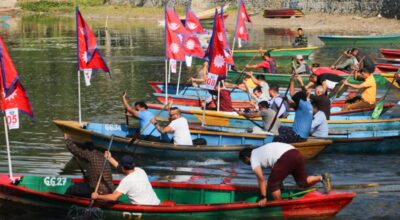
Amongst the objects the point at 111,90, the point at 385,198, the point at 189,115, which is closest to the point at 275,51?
the point at 111,90

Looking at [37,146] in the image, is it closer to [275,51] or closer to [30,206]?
[30,206]

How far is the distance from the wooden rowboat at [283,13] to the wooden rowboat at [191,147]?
5407 cm

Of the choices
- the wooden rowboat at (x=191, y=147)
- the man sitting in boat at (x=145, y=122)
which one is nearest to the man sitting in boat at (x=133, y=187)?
the wooden rowboat at (x=191, y=147)

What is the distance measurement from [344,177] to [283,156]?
4938 mm

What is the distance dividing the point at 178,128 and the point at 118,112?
9094 millimetres

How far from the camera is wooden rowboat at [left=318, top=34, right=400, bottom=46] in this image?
51.8m

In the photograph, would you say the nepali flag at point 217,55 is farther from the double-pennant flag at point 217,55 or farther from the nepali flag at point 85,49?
the nepali flag at point 85,49

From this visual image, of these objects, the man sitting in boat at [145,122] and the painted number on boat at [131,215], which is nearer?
the painted number on boat at [131,215]

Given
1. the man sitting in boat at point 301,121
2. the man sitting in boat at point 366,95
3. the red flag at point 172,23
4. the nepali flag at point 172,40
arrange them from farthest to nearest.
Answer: the man sitting in boat at point 366,95 < the red flag at point 172,23 < the nepali flag at point 172,40 < the man sitting in boat at point 301,121

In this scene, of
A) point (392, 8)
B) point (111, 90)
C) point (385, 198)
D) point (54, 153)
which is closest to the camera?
point (385, 198)

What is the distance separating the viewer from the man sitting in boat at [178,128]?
19.8 meters

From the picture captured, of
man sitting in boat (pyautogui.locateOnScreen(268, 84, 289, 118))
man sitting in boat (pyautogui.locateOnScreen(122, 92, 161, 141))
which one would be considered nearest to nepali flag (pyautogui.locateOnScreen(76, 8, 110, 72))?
man sitting in boat (pyautogui.locateOnScreen(122, 92, 161, 141))

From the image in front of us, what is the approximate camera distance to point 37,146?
2267 centimetres

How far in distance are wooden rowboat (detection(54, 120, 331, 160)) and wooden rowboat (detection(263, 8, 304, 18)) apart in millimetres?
54070
